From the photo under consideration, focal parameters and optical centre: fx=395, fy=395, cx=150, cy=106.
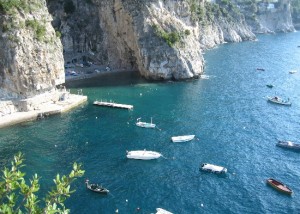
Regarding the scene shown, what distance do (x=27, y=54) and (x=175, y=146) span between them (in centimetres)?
3390

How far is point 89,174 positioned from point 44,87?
31.7 meters

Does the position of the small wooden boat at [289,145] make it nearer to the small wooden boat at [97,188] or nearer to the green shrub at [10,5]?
the small wooden boat at [97,188]

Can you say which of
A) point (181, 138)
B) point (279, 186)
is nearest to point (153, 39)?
point (181, 138)

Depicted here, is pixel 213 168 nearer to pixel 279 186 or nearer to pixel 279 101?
pixel 279 186

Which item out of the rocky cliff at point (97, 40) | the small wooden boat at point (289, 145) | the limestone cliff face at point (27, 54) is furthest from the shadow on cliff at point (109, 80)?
the small wooden boat at point (289, 145)

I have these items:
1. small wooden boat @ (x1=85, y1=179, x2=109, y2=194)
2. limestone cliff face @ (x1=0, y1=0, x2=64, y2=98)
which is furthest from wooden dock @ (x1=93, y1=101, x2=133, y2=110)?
small wooden boat @ (x1=85, y1=179, x2=109, y2=194)

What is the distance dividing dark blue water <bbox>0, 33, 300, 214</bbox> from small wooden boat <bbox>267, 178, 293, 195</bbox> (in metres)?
0.82

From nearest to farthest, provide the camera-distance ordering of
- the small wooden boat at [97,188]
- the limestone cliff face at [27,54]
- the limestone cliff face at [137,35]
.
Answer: the small wooden boat at [97,188] < the limestone cliff face at [27,54] < the limestone cliff face at [137,35]

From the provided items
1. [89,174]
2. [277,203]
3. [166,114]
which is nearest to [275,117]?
[166,114]

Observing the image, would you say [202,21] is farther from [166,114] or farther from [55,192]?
[55,192]

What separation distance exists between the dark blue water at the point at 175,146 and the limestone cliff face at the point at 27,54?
8276mm

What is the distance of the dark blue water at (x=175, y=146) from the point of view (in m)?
45.5

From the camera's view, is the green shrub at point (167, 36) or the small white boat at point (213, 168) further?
the green shrub at point (167, 36)

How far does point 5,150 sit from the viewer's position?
5825 cm
